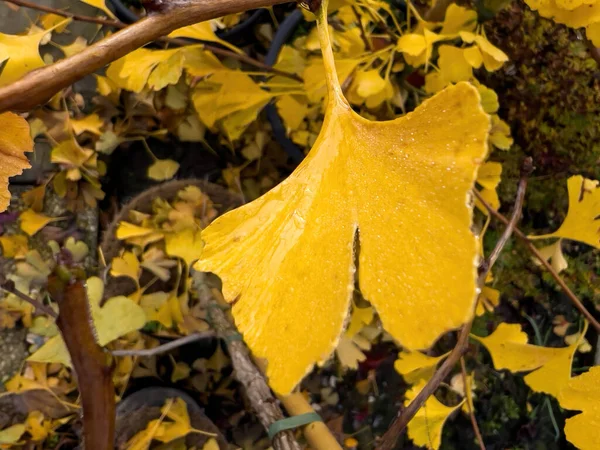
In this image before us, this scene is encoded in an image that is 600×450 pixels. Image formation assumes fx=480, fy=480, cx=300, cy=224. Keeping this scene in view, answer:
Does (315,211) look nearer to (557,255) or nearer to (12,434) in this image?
(557,255)

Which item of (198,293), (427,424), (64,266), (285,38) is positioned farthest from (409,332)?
(285,38)

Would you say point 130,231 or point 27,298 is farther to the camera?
point 130,231

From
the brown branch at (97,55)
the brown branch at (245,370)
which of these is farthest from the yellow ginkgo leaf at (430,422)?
the brown branch at (97,55)

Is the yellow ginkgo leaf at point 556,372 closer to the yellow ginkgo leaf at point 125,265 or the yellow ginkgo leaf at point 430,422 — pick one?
the yellow ginkgo leaf at point 430,422

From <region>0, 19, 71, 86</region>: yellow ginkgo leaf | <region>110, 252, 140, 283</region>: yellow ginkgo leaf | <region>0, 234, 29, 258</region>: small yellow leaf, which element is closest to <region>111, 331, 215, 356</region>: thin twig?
<region>110, 252, 140, 283</region>: yellow ginkgo leaf

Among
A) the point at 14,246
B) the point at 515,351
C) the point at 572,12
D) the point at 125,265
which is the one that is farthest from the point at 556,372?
the point at 14,246

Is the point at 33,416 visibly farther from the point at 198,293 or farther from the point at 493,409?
the point at 493,409

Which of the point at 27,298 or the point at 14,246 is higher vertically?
the point at 27,298
